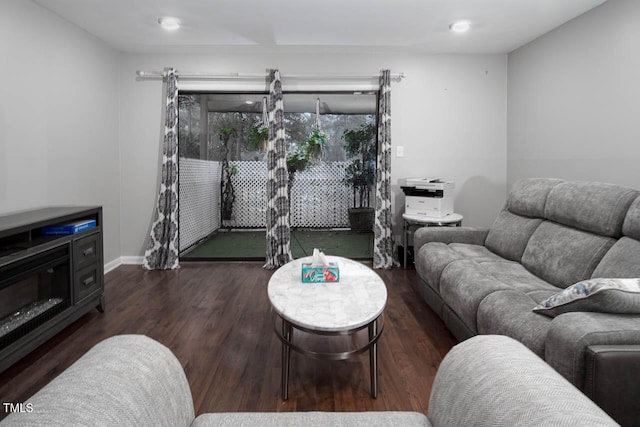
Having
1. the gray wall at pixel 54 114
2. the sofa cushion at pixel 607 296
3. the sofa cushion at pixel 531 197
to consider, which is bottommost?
the sofa cushion at pixel 607 296

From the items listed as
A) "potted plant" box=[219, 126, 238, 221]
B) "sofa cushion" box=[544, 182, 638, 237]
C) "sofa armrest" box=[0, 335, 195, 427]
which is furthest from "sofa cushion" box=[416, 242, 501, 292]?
"potted plant" box=[219, 126, 238, 221]

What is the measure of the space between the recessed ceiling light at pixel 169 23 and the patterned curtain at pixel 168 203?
773mm

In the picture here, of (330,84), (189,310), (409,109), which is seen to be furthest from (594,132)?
(189,310)

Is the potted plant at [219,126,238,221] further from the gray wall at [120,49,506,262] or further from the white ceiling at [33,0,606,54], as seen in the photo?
the white ceiling at [33,0,606,54]

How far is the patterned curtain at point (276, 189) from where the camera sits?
14.9 feet

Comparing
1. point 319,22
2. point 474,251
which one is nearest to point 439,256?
point 474,251

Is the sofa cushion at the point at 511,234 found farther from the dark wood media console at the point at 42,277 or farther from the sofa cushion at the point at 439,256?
the dark wood media console at the point at 42,277

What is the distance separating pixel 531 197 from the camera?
119 inches

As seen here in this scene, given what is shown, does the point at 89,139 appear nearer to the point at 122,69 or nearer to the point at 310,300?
the point at 122,69

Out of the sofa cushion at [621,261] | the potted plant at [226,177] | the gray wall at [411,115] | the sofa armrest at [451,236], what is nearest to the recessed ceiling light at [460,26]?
the gray wall at [411,115]

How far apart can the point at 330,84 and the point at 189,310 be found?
2.98 meters

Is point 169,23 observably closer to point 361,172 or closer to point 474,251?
point 361,172

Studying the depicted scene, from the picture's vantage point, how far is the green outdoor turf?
495 cm

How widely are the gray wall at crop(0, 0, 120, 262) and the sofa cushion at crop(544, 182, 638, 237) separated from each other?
399 cm
